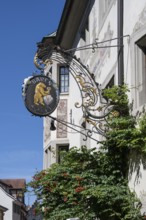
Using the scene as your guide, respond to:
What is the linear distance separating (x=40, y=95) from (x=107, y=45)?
2.83m

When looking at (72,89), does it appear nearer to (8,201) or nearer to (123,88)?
(123,88)

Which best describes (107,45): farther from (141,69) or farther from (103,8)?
(141,69)

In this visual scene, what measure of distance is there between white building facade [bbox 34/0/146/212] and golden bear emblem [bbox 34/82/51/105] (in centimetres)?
113

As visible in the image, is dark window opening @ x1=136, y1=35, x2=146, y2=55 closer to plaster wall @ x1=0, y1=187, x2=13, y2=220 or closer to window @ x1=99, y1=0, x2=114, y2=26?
window @ x1=99, y1=0, x2=114, y2=26

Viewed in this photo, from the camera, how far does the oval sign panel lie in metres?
13.7

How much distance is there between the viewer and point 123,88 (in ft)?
43.6

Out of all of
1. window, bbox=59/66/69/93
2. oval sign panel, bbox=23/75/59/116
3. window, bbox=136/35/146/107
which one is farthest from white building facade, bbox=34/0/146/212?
window, bbox=59/66/69/93

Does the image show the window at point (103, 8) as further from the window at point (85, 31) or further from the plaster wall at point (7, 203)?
the plaster wall at point (7, 203)

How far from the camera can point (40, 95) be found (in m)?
13.8

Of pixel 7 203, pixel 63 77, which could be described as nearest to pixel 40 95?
pixel 63 77

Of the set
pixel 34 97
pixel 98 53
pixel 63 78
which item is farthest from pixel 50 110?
pixel 63 78

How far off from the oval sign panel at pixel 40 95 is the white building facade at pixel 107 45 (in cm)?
108

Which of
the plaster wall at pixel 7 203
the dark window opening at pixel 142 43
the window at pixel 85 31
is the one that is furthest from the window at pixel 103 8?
the plaster wall at pixel 7 203

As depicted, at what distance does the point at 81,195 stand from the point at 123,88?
2.51 meters
